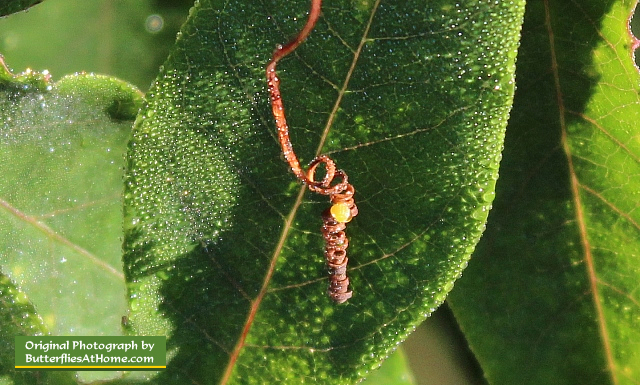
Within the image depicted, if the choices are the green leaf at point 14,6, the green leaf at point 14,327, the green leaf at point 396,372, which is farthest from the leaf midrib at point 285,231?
the green leaf at point 396,372

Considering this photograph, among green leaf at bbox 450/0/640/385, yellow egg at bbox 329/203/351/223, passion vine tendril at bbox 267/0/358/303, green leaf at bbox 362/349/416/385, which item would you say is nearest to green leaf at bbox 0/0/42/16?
passion vine tendril at bbox 267/0/358/303

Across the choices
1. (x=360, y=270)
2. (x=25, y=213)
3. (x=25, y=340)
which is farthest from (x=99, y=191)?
(x=360, y=270)

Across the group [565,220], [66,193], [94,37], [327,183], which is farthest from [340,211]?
[94,37]

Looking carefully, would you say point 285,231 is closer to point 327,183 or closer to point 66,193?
point 327,183

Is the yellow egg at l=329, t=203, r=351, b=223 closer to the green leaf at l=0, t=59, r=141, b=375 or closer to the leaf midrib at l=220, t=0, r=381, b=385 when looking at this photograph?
the leaf midrib at l=220, t=0, r=381, b=385

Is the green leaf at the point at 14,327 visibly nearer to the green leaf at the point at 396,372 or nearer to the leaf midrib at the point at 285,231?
the leaf midrib at the point at 285,231
